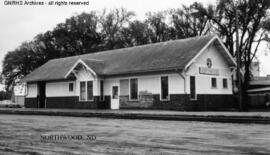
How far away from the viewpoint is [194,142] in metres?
8.51

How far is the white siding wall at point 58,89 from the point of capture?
3228 centimetres

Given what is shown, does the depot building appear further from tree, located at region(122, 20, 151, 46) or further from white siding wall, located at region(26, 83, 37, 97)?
tree, located at region(122, 20, 151, 46)

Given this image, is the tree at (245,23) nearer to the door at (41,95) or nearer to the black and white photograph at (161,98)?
the black and white photograph at (161,98)

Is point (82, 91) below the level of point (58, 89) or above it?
below

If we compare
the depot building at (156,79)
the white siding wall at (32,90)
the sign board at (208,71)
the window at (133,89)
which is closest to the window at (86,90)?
the depot building at (156,79)

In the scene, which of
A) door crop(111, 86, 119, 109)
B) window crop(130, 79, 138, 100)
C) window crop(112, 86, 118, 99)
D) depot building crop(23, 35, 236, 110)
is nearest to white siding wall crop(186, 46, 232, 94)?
depot building crop(23, 35, 236, 110)

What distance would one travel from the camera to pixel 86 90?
29781mm

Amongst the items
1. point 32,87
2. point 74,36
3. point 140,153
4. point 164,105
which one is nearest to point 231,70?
point 164,105

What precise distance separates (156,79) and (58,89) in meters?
12.0

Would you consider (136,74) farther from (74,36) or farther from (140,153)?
(74,36)

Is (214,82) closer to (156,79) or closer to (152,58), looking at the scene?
(156,79)

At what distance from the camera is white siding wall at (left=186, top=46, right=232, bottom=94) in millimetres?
25141

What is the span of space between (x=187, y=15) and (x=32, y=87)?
24.5 meters

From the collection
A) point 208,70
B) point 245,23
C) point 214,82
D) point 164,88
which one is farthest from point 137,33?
point 164,88
